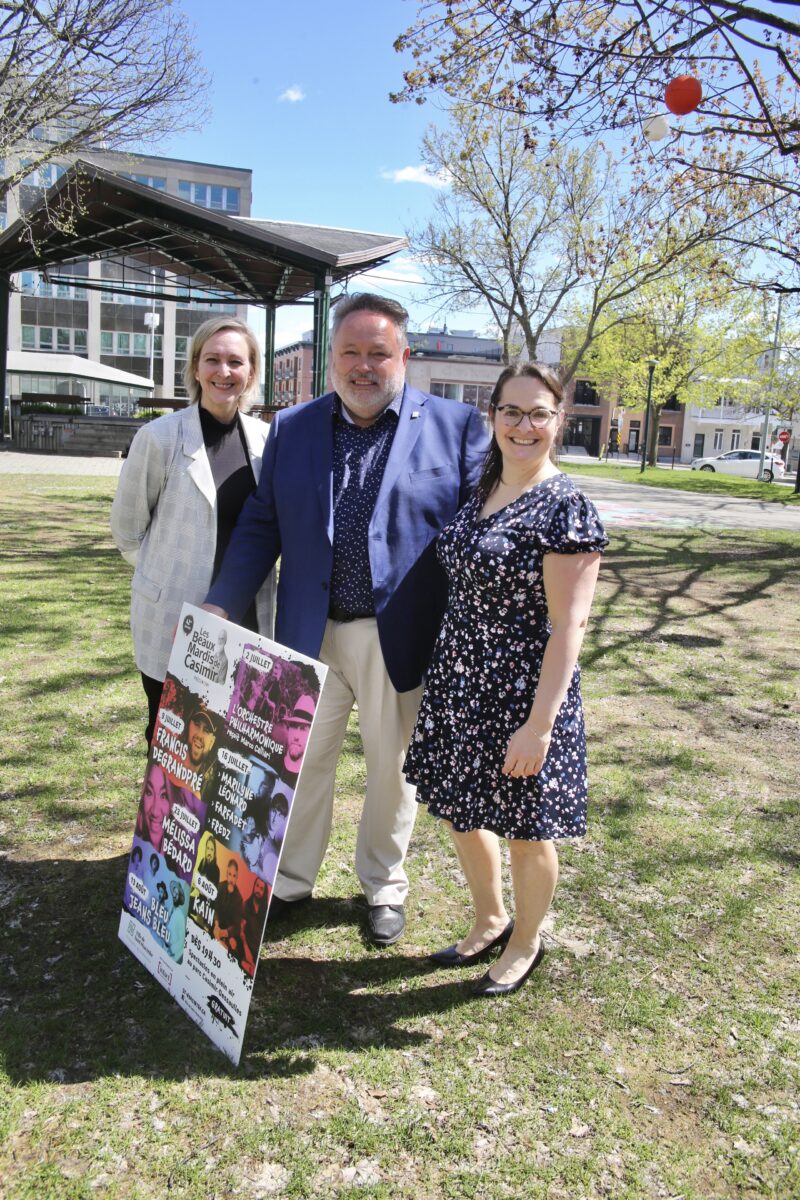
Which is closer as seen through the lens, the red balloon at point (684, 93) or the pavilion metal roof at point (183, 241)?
the red balloon at point (684, 93)

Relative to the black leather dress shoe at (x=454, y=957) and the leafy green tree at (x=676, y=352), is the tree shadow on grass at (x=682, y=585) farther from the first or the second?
the leafy green tree at (x=676, y=352)

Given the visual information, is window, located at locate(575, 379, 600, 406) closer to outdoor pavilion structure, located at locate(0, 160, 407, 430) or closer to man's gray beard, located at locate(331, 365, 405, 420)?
outdoor pavilion structure, located at locate(0, 160, 407, 430)

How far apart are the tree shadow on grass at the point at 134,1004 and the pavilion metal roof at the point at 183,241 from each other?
13.7 meters

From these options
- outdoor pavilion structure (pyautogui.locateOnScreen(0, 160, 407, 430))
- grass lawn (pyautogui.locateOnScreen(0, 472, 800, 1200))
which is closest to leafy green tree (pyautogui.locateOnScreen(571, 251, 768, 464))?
outdoor pavilion structure (pyautogui.locateOnScreen(0, 160, 407, 430))

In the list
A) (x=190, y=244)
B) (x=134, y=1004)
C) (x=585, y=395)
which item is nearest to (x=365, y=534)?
(x=134, y=1004)

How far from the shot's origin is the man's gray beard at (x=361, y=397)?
2.69m

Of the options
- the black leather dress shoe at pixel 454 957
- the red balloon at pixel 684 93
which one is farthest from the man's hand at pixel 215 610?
the red balloon at pixel 684 93

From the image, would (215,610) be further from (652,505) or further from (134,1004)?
(652,505)

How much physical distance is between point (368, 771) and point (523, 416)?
1271 mm

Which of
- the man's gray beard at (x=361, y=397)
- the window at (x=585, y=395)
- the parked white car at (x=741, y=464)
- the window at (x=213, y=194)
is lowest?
the man's gray beard at (x=361, y=397)

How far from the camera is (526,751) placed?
7.70ft

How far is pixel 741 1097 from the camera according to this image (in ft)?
7.56

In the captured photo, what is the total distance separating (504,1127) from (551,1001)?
0.55 metres

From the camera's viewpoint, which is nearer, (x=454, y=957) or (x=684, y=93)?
(x=454, y=957)
